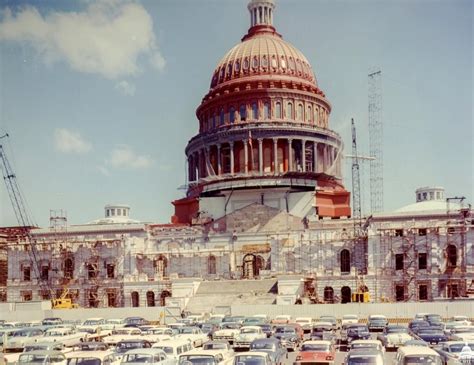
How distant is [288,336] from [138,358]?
51.5ft

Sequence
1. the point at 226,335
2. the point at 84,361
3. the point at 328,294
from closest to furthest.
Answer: the point at 84,361
the point at 226,335
the point at 328,294

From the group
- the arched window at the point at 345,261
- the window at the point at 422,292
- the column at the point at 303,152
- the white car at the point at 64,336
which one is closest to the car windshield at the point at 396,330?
the white car at the point at 64,336

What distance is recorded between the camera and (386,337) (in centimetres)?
4053

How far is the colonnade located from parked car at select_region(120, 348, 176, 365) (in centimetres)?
7585

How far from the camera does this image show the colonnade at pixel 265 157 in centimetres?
10812

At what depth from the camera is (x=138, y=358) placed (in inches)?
1166

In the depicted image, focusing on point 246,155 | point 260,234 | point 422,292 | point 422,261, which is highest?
point 246,155

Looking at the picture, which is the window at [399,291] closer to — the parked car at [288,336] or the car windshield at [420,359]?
the parked car at [288,336]

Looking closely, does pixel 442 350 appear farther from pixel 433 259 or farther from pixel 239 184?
pixel 239 184

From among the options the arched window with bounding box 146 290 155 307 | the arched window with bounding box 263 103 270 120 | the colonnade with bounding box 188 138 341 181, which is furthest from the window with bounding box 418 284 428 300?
the arched window with bounding box 263 103 270 120

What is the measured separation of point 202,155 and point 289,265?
32.5 meters

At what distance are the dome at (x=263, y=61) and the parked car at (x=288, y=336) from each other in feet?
241

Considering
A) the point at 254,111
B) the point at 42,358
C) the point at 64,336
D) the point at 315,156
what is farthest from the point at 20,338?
the point at 254,111

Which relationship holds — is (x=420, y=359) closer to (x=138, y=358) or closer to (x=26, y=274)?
(x=138, y=358)
